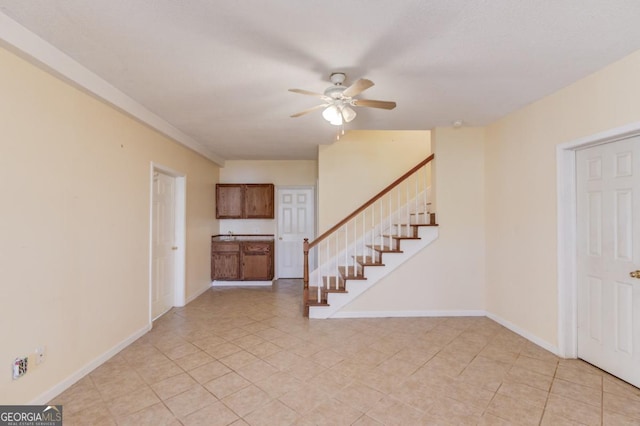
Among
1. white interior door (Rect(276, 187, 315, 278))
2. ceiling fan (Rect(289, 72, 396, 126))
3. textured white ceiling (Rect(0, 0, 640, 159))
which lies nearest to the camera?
textured white ceiling (Rect(0, 0, 640, 159))

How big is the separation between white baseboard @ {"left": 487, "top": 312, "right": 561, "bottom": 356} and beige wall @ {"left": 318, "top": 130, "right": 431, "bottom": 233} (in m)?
2.58

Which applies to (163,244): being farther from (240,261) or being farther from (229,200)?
(229,200)

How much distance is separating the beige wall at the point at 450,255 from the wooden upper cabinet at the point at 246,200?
3.04 m

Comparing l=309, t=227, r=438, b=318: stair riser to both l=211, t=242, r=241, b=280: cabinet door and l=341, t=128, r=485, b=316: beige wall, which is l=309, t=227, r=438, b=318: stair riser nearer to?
l=341, t=128, r=485, b=316: beige wall

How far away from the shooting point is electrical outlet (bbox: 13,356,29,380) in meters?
1.98

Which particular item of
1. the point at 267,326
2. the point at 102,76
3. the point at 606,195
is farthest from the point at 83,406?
the point at 606,195

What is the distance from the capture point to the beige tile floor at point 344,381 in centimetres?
208

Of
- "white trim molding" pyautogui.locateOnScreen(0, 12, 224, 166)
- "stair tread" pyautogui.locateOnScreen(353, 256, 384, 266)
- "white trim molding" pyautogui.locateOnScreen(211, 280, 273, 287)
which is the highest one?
"white trim molding" pyautogui.locateOnScreen(0, 12, 224, 166)

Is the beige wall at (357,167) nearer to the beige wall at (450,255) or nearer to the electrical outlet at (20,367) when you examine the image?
the beige wall at (450,255)

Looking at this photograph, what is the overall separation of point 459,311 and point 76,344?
14.4 feet

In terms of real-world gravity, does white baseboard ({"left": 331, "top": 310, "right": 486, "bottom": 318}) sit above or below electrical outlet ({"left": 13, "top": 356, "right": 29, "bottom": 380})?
below

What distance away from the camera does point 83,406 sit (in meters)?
2.17

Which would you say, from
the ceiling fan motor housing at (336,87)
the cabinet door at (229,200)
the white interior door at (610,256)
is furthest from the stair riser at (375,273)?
the cabinet door at (229,200)

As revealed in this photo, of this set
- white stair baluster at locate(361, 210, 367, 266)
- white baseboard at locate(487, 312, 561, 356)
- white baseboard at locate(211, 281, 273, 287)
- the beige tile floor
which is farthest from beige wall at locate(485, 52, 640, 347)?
white baseboard at locate(211, 281, 273, 287)
